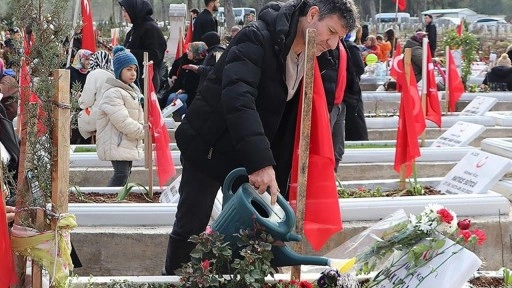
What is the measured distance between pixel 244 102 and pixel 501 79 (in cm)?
1429

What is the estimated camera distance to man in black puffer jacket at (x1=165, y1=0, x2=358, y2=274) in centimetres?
389

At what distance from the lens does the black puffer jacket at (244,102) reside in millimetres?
3889

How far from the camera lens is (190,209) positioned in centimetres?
458

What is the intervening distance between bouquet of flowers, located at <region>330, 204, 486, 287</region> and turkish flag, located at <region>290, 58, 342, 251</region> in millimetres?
320

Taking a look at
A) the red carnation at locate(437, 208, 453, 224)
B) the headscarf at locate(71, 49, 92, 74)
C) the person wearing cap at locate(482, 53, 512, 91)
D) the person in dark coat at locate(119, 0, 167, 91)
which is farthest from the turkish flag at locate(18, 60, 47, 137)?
the person wearing cap at locate(482, 53, 512, 91)

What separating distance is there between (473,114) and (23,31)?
954cm

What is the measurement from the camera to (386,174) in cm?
891

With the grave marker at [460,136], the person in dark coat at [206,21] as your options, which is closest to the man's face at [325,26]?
the grave marker at [460,136]

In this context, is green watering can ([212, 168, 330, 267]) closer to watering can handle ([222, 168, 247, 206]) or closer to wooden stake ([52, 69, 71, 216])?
watering can handle ([222, 168, 247, 206])

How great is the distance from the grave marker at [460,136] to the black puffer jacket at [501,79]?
781cm

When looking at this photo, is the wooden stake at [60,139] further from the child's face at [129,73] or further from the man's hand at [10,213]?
the child's face at [129,73]

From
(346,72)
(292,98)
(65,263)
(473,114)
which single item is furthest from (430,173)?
(65,263)

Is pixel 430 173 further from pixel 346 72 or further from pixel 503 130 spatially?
pixel 503 130

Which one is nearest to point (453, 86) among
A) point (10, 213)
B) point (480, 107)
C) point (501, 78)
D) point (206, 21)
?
point (480, 107)
